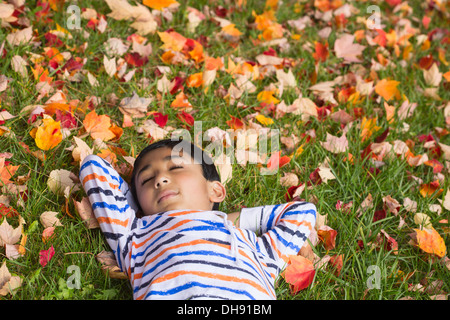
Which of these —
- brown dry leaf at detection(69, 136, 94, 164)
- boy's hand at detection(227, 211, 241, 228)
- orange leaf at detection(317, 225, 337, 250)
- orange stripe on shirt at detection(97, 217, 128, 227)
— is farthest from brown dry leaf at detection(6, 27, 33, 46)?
orange leaf at detection(317, 225, 337, 250)

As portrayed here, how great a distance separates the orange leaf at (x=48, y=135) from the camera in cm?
226

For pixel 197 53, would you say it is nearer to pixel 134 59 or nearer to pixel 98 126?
pixel 134 59

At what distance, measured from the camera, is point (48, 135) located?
2.28m

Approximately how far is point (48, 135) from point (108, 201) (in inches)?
19.4

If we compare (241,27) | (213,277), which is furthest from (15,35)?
(213,277)

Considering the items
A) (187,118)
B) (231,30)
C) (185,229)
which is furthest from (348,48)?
(185,229)

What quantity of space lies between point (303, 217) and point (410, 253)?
1.90ft

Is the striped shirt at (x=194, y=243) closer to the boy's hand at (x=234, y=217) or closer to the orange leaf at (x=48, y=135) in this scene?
the boy's hand at (x=234, y=217)

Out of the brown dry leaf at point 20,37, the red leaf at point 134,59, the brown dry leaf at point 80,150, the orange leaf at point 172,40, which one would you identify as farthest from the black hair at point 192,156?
the brown dry leaf at point 20,37

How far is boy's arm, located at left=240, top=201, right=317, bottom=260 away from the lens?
2.06m

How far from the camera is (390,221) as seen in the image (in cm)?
240

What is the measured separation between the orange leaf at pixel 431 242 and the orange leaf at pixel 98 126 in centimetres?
155

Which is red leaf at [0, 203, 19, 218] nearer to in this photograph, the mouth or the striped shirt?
the striped shirt
